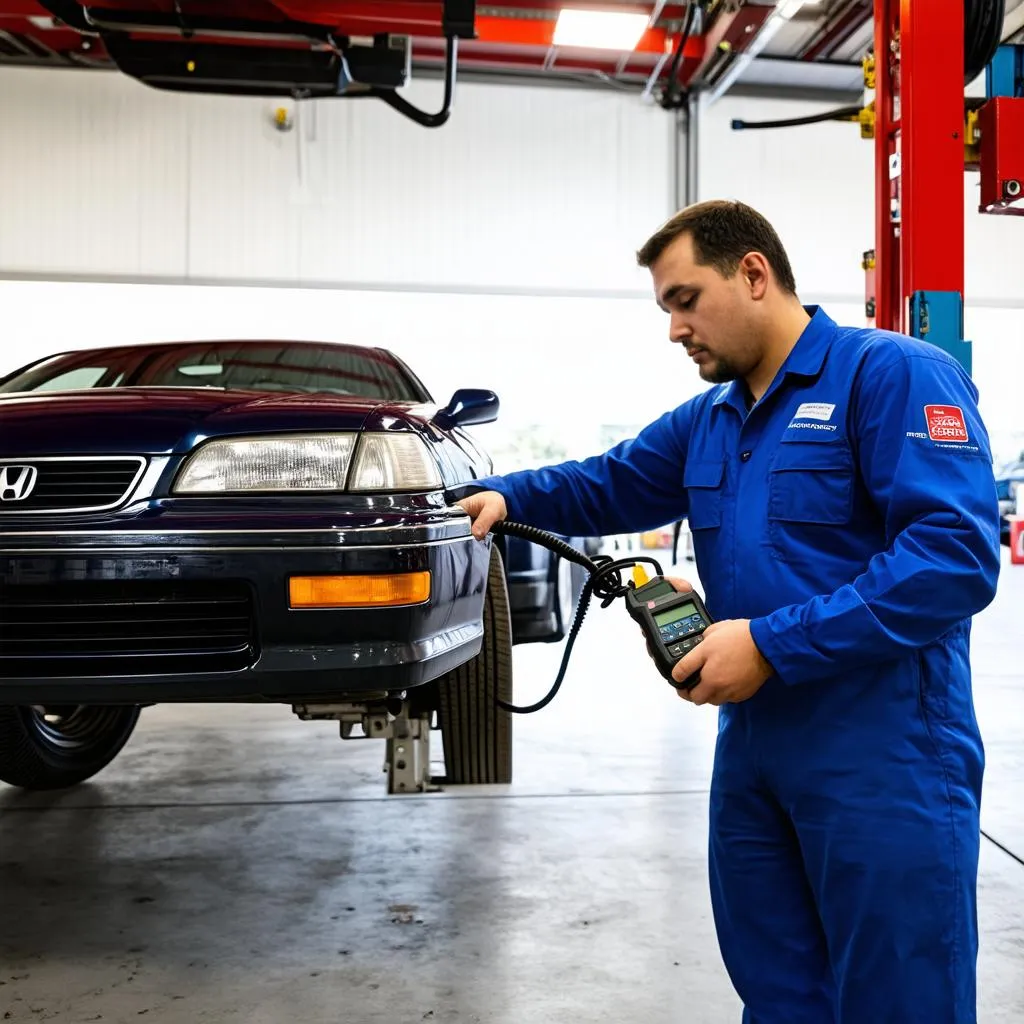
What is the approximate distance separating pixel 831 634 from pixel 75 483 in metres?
1.32

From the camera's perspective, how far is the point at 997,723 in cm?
383

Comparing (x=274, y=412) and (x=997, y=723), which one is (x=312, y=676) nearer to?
(x=274, y=412)

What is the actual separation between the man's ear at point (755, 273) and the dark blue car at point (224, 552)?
2.42 ft

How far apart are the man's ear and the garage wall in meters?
8.26

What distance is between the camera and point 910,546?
1.12 metres

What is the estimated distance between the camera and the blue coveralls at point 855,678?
1139 millimetres

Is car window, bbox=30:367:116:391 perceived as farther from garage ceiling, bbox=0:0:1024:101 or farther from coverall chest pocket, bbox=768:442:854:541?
garage ceiling, bbox=0:0:1024:101

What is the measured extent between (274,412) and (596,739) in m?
2.13

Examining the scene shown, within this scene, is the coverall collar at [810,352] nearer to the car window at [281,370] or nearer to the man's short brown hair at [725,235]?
the man's short brown hair at [725,235]


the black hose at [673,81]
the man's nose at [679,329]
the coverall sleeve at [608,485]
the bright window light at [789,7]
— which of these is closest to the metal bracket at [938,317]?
the coverall sleeve at [608,485]

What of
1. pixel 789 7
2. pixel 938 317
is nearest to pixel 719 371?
pixel 938 317

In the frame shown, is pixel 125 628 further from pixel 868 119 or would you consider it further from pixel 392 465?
pixel 868 119

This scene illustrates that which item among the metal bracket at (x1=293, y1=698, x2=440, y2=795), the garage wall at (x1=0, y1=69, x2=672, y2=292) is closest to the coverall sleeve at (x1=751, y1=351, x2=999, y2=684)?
the metal bracket at (x1=293, y1=698, x2=440, y2=795)

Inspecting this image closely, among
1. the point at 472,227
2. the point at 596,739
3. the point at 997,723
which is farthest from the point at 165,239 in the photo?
the point at 997,723
